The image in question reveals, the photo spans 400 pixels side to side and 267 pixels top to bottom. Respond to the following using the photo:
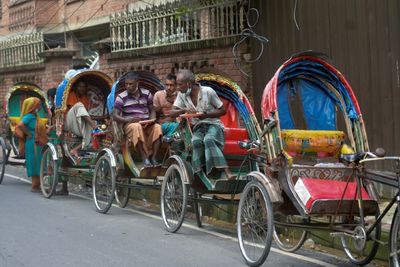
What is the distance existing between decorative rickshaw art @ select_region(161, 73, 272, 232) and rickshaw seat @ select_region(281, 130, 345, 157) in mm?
990

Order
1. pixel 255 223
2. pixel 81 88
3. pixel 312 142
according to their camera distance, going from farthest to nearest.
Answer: pixel 81 88, pixel 312 142, pixel 255 223

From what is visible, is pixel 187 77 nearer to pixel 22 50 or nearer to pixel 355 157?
pixel 355 157

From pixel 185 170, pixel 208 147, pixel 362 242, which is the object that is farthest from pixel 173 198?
pixel 362 242

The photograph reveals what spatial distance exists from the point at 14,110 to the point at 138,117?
4881 millimetres

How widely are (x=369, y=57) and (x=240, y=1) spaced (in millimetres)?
3294

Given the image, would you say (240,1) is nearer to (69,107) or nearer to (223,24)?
(223,24)

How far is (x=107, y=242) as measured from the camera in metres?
7.69

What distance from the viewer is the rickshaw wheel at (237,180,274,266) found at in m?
6.19

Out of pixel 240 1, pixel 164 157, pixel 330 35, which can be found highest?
pixel 240 1

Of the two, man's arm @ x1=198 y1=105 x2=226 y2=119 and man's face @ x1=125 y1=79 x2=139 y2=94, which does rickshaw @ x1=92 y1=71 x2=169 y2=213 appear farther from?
man's arm @ x1=198 y1=105 x2=226 y2=119

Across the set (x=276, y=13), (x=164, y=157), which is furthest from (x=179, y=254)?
(x=276, y=13)

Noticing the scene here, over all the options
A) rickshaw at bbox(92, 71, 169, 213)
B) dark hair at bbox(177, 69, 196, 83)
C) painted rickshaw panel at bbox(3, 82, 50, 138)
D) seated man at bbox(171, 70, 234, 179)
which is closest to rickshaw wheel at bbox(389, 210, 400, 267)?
seated man at bbox(171, 70, 234, 179)

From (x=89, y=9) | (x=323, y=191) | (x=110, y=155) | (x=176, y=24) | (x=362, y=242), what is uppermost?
(x=89, y=9)

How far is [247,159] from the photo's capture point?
8.00 metres
